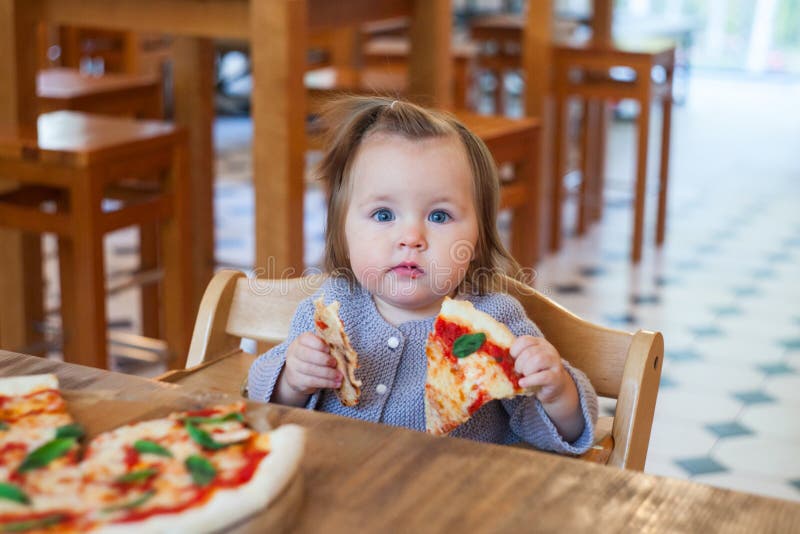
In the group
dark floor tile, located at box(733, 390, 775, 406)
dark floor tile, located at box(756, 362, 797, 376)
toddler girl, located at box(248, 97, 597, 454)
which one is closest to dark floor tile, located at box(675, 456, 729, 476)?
dark floor tile, located at box(733, 390, 775, 406)

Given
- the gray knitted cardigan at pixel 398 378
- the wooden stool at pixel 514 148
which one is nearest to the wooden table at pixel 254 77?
the wooden stool at pixel 514 148

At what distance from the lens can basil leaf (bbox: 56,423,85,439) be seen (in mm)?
901

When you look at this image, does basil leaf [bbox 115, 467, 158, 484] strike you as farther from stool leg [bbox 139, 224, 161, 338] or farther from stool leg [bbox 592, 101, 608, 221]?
stool leg [bbox 592, 101, 608, 221]

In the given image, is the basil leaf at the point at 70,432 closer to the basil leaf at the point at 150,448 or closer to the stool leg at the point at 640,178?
the basil leaf at the point at 150,448

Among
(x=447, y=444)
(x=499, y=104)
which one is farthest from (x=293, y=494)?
(x=499, y=104)

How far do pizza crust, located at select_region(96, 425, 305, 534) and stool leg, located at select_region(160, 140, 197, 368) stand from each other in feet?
6.68

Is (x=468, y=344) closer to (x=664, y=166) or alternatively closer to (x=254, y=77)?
(x=254, y=77)

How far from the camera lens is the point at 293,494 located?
81cm

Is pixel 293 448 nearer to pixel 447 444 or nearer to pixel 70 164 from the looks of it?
pixel 447 444

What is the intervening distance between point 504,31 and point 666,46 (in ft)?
4.18

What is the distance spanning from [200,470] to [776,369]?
9.61ft

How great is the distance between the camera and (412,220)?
4.41 ft

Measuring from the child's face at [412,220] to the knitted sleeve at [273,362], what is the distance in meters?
0.12

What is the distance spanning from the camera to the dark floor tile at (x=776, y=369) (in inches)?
134
